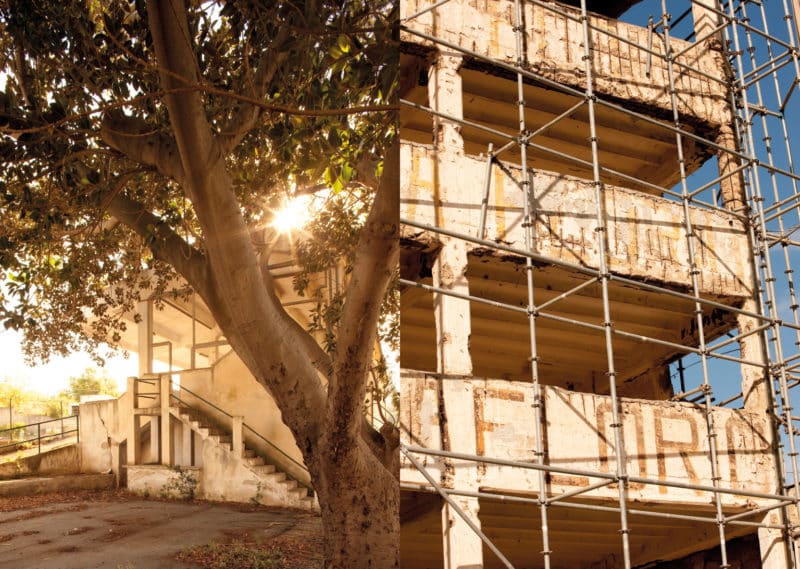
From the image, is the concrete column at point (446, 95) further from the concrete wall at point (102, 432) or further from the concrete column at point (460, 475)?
the concrete wall at point (102, 432)

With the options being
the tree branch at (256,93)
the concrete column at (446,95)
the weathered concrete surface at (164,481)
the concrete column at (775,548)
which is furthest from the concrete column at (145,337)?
the concrete column at (775,548)

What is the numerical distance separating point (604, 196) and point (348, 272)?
2.49 m

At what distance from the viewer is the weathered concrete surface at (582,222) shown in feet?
14.5

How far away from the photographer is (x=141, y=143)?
2910 millimetres

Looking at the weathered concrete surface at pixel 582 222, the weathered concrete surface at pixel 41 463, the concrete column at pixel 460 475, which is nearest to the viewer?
the weathered concrete surface at pixel 41 463

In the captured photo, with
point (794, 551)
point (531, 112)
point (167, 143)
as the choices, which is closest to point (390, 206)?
point (167, 143)

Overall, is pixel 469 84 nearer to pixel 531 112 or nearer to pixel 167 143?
pixel 531 112

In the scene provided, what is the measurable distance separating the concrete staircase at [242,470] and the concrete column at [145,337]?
16cm

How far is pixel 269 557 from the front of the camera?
2.65 m

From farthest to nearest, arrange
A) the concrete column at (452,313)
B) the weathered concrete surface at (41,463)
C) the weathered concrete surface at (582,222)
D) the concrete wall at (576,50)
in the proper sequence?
1. the concrete wall at (576,50)
2. the weathered concrete surface at (582,222)
3. the concrete column at (452,313)
4. the weathered concrete surface at (41,463)

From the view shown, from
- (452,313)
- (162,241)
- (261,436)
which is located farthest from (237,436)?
(452,313)

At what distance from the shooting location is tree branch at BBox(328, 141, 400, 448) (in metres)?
2.81

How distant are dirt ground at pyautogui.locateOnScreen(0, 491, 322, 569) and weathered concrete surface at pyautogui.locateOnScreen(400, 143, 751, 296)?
1963mm

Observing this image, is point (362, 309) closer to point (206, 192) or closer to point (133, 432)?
point (206, 192)
